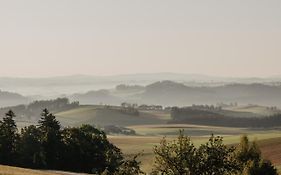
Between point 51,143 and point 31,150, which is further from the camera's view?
point 51,143

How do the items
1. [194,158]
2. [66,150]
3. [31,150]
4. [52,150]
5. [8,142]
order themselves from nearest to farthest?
[194,158], [31,150], [8,142], [52,150], [66,150]

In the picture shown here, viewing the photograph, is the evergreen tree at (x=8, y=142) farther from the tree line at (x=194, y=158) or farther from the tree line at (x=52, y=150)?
the tree line at (x=194, y=158)

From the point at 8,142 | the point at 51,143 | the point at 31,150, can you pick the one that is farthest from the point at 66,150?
the point at 8,142

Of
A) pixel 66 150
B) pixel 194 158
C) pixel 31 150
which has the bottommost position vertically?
pixel 66 150

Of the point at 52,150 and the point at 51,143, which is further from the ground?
the point at 51,143

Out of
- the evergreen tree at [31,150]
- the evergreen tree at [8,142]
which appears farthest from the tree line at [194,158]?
the evergreen tree at [8,142]

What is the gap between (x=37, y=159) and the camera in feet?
309

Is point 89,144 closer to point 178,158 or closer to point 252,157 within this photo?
point 252,157

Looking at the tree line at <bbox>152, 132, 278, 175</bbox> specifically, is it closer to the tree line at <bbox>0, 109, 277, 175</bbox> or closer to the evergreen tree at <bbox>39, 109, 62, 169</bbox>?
the tree line at <bbox>0, 109, 277, 175</bbox>

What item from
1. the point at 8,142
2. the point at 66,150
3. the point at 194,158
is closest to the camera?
the point at 194,158

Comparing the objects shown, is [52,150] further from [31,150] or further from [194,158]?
[194,158]

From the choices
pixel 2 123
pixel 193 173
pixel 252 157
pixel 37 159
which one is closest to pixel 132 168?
pixel 193 173

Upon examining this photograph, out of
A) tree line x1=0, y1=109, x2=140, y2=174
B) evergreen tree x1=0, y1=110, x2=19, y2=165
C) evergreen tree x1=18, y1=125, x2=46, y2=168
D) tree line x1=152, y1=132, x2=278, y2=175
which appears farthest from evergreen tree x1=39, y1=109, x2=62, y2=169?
tree line x1=152, y1=132, x2=278, y2=175

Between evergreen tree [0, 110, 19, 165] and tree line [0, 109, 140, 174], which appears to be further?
evergreen tree [0, 110, 19, 165]
